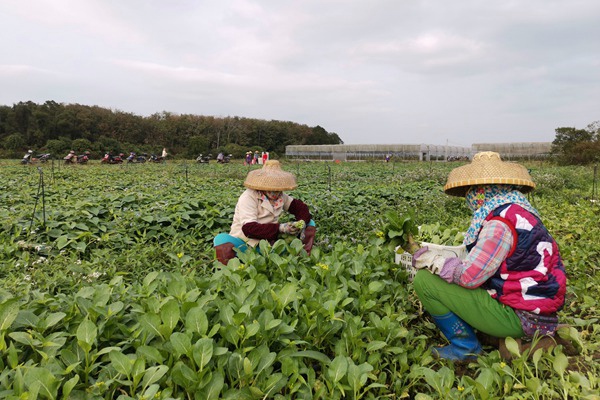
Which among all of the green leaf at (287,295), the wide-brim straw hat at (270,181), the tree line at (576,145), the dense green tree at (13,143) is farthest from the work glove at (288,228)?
the dense green tree at (13,143)

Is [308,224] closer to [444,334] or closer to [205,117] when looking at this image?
[444,334]

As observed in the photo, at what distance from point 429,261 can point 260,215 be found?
153cm

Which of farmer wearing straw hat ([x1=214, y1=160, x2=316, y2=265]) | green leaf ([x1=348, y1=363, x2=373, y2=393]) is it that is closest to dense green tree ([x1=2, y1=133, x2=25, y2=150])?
farmer wearing straw hat ([x1=214, y1=160, x2=316, y2=265])

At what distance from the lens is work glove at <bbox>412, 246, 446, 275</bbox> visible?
2.08 m

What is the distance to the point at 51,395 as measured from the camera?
1213 millimetres

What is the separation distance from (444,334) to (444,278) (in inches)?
14.6

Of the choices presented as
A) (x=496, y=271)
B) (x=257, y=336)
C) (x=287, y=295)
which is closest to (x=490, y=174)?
(x=496, y=271)

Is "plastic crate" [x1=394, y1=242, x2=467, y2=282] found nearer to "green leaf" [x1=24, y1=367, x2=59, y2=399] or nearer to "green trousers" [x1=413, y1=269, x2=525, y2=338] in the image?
"green trousers" [x1=413, y1=269, x2=525, y2=338]

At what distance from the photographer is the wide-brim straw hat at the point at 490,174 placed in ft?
6.41

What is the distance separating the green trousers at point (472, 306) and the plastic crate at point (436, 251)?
36 cm

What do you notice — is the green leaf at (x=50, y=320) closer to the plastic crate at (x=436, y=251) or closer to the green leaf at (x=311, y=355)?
the green leaf at (x=311, y=355)

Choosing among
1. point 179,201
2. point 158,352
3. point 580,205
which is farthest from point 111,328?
point 580,205

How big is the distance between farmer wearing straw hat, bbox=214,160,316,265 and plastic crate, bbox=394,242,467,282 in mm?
805

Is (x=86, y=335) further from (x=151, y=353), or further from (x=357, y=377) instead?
(x=357, y=377)
